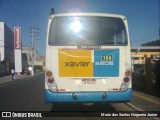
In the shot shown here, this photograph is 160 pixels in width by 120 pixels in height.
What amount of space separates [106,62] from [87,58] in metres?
0.38

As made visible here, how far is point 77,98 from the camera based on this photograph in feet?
24.2

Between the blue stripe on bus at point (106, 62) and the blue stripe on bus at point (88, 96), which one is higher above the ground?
the blue stripe on bus at point (106, 62)

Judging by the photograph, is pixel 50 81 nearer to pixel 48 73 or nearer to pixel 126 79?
pixel 48 73

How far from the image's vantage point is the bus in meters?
7.14

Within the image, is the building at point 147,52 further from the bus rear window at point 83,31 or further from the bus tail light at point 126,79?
the bus rear window at point 83,31

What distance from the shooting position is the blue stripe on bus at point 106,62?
7.16 m

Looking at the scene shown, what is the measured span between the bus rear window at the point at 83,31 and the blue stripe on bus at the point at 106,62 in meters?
0.18

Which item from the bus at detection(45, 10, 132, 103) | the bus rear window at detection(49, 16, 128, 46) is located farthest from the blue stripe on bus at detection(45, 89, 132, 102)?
the bus rear window at detection(49, 16, 128, 46)

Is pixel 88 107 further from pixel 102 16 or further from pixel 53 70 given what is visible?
pixel 102 16

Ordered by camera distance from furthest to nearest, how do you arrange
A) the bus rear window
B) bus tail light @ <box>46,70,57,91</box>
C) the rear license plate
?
bus tail light @ <box>46,70,57,91</box>
the rear license plate
the bus rear window

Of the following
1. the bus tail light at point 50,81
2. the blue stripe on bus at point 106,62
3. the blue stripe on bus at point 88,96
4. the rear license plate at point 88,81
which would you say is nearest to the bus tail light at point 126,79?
the blue stripe on bus at point 88,96

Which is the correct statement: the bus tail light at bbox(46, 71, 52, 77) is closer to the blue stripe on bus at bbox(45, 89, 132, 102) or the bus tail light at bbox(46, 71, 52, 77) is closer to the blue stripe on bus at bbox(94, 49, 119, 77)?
the blue stripe on bus at bbox(45, 89, 132, 102)

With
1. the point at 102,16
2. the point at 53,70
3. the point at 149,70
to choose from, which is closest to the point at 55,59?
the point at 53,70

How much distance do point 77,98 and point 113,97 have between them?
29.0 inches
